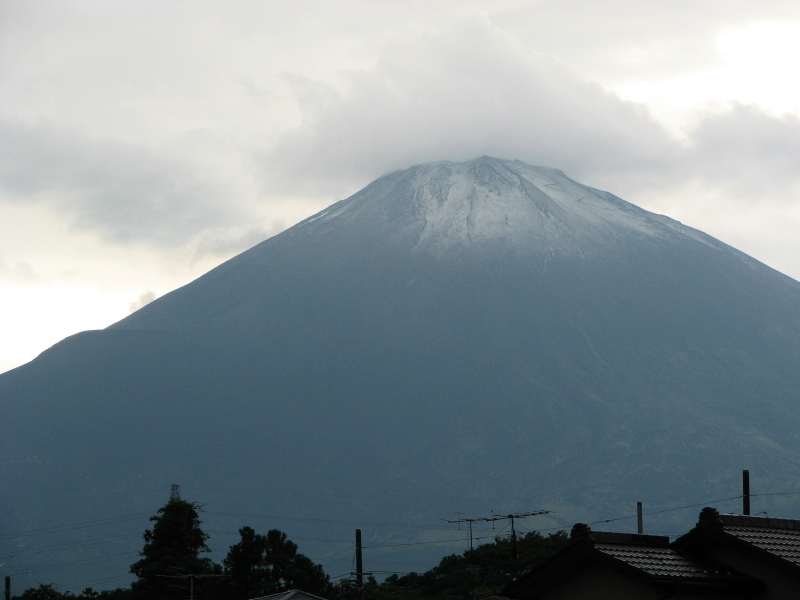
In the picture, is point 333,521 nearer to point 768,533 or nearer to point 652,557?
point 768,533

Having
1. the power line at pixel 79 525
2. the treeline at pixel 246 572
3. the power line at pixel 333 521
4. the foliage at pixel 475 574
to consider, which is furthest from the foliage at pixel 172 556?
the power line at pixel 79 525

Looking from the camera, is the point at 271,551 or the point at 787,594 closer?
the point at 787,594

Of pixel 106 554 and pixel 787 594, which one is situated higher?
pixel 787 594

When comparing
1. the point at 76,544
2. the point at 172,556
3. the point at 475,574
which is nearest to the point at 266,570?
the point at 172,556

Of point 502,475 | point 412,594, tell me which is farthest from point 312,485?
point 412,594

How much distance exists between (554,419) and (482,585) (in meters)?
134

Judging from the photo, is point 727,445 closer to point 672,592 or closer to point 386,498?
point 386,498

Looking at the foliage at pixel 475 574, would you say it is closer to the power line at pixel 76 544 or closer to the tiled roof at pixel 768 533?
the tiled roof at pixel 768 533

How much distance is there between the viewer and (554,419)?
641 feet

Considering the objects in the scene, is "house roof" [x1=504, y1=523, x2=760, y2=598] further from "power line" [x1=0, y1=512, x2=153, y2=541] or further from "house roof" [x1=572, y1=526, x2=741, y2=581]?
"power line" [x1=0, y1=512, x2=153, y2=541]

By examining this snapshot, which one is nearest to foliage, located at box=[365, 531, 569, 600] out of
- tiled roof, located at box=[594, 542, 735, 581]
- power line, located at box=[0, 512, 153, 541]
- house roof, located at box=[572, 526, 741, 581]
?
house roof, located at box=[572, 526, 741, 581]

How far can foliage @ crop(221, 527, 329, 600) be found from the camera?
51.4 meters

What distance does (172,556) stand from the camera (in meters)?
46.0

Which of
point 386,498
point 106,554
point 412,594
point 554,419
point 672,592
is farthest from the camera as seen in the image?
point 554,419
